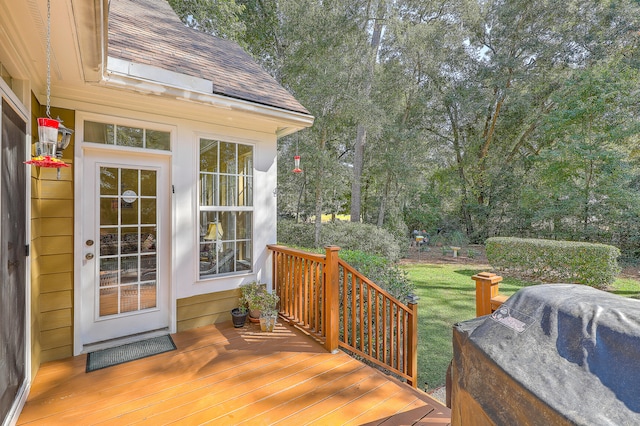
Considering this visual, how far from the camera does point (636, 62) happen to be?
8781mm

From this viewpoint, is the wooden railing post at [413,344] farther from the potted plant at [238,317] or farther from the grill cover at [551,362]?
the potted plant at [238,317]

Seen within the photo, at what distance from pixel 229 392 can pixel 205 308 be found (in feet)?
4.54

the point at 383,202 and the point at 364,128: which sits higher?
the point at 364,128

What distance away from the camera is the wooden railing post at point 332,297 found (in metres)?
2.90

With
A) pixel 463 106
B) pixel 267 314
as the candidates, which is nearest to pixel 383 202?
pixel 463 106

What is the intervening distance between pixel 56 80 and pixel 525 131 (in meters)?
14.7

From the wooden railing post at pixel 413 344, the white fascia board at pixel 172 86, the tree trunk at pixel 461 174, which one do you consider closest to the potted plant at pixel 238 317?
the wooden railing post at pixel 413 344

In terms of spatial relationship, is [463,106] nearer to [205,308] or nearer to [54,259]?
[205,308]

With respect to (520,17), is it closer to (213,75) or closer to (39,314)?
(213,75)

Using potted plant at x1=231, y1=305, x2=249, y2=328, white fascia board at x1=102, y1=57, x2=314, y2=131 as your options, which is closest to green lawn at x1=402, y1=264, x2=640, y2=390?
potted plant at x1=231, y1=305, x2=249, y2=328

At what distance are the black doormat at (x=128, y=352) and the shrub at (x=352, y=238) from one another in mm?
5808

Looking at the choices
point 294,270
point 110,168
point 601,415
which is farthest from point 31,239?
point 601,415

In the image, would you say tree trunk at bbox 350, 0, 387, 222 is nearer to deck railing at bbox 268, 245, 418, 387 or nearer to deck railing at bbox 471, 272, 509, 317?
deck railing at bbox 268, 245, 418, 387

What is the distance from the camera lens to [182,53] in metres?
3.71
